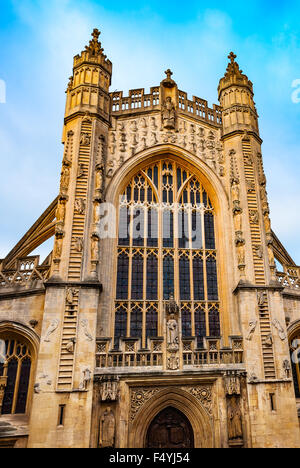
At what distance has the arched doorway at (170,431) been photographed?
449 inches

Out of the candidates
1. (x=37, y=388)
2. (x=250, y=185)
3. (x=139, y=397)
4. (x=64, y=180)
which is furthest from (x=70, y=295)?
(x=250, y=185)

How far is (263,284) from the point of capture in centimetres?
1355

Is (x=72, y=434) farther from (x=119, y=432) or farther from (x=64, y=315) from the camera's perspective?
(x=64, y=315)

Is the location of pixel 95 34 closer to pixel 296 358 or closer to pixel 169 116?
pixel 169 116

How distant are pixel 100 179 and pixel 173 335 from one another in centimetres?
665

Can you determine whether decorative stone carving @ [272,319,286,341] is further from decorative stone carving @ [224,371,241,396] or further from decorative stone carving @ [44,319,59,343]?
decorative stone carving @ [44,319,59,343]

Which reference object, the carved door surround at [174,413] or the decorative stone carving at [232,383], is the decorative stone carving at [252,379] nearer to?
the decorative stone carving at [232,383]

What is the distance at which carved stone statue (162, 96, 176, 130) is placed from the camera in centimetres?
1683

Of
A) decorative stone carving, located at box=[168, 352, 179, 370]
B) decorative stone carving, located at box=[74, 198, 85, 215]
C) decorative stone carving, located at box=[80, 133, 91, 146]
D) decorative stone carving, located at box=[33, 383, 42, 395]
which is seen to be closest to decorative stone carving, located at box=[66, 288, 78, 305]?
decorative stone carving, located at box=[33, 383, 42, 395]

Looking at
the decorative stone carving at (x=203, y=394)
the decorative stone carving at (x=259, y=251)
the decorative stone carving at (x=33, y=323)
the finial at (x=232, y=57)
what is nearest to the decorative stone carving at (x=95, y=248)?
the decorative stone carving at (x=33, y=323)

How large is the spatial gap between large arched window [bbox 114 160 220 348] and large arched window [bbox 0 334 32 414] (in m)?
3.18

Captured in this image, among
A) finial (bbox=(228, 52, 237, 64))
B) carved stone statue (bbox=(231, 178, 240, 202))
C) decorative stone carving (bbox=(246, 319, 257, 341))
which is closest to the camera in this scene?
decorative stone carving (bbox=(246, 319, 257, 341))

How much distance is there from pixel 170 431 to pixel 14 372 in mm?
5455
